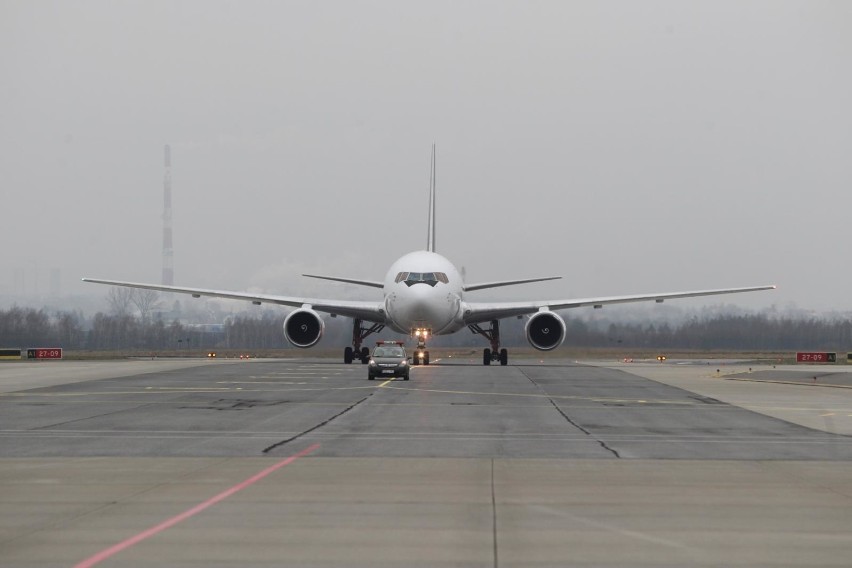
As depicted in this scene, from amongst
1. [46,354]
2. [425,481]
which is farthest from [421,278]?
[425,481]

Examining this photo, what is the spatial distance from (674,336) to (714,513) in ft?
262

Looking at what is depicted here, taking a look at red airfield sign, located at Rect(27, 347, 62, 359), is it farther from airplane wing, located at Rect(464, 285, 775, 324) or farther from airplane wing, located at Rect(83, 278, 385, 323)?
airplane wing, located at Rect(464, 285, 775, 324)

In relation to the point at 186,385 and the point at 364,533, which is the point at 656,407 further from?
the point at 364,533

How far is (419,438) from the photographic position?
21.4 meters

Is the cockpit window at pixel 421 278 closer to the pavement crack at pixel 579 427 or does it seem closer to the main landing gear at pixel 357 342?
the main landing gear at pixel 357 342

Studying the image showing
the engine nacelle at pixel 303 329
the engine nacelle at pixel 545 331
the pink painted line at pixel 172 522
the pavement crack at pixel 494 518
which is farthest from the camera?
the engine nacelle at pixel 545 331

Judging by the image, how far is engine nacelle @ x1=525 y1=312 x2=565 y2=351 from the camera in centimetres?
5566

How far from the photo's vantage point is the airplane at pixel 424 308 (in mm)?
52375

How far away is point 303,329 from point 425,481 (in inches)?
1612

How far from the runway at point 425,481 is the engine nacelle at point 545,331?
75.6ft

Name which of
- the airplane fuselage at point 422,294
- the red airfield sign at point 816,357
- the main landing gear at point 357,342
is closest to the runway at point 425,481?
the airplane fuselage at point 422,294

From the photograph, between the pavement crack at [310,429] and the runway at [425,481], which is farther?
the pavement crack at [310,429]

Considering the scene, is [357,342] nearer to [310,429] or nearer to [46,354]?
[46,354]

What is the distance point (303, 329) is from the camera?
2188 inches
